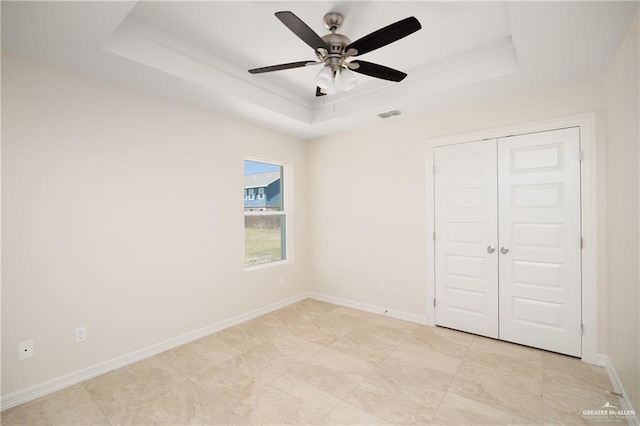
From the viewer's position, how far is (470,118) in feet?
10.6

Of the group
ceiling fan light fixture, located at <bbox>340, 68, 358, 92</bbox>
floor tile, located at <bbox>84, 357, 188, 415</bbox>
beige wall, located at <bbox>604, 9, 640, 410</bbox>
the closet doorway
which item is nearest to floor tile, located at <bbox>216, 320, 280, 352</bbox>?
floor tile, located at <bbox>84, 357, 188, 415</bbox>

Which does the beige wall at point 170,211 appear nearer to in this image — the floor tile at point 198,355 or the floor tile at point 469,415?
the floor tile at point 198,355

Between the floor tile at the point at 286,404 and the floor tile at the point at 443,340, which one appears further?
the floor tile at the point at 443,340

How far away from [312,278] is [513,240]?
279 centimetres

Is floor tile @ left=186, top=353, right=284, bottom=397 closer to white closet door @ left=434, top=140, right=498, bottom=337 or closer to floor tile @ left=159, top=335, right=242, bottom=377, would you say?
floor tile @ left=159, top=335, right=242, bottom=377

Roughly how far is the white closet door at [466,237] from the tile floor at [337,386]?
0.80 feet

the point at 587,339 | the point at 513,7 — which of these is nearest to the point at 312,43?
the point at 513,7

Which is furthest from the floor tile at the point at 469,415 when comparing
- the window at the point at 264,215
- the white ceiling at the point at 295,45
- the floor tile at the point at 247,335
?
the window at the point at 264,215

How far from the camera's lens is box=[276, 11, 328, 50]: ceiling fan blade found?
163 centimetres

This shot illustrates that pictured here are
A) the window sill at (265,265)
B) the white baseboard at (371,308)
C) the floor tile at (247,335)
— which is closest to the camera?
the floor tile at (247,335)

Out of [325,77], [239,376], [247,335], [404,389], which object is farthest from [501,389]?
[325,77]

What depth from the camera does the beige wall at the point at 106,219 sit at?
2.15m

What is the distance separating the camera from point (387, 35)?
1844 millimetres

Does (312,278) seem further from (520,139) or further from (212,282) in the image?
(520,139)
